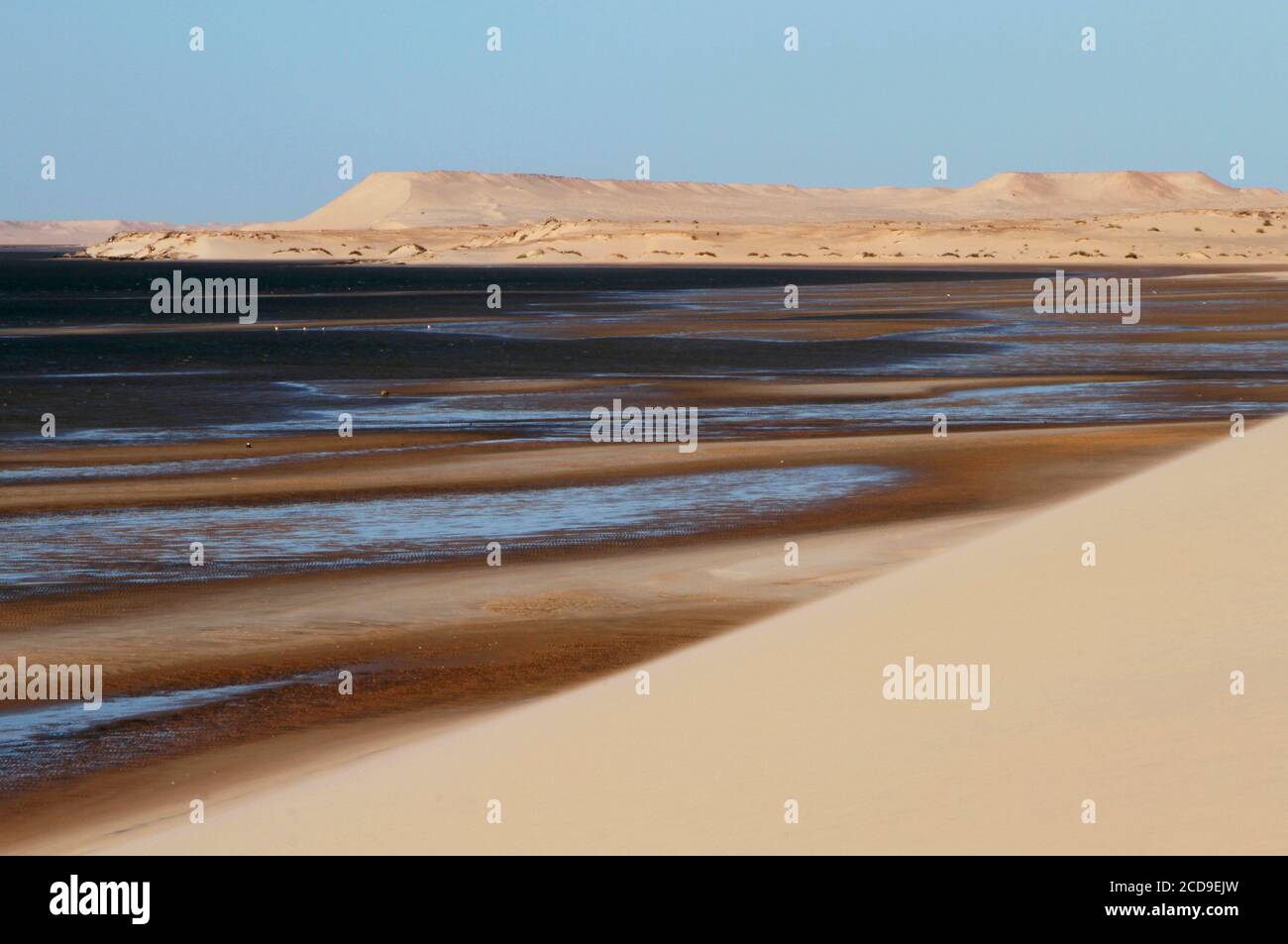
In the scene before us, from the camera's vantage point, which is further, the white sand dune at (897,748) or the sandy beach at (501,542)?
the sandy beach at (501,542)

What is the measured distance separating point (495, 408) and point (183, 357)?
17.9 metres

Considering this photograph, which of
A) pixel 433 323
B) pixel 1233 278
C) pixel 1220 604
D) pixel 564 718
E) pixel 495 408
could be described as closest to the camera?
pixel 564 718

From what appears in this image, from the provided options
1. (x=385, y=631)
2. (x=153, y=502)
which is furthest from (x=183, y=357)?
(x=385, y=631)

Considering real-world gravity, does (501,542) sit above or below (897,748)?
above

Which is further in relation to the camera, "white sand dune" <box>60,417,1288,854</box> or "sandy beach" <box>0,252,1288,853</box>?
"sandy beach" <box>0,252,1288,853</box>

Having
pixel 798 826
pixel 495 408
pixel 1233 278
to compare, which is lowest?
pixel 798 826

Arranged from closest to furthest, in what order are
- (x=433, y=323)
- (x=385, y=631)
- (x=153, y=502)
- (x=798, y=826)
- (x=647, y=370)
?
(x=798, y=826), (x=385, y=631), (x=153, y=502), (x=647, y=370), (x=433, y=323)

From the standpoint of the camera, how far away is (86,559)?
1756 centimetres

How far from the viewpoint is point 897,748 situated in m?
8.89

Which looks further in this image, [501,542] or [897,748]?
[501,542]

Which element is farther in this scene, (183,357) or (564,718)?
(183,357)

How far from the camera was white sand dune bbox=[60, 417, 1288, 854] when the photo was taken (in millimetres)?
7855

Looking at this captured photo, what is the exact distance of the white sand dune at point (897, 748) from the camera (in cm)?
786

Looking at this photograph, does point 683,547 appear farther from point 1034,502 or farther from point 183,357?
point 183,357
